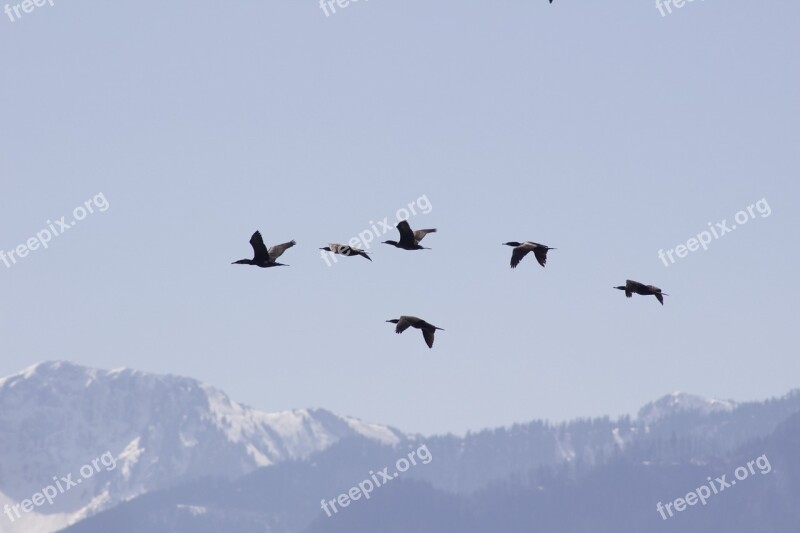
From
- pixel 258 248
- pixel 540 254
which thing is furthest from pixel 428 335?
pixel 258 248

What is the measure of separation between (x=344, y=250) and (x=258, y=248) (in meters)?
3.77

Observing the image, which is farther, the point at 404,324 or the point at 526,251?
the point at 526,251

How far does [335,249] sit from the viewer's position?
197 feet

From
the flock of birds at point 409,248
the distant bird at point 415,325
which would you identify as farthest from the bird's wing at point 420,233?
the distant bird at point 415,325

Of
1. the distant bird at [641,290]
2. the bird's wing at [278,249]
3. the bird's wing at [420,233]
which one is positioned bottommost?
the distant bird at [641,290]

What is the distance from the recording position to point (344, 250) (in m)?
59.3

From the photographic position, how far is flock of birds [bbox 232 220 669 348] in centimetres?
5944

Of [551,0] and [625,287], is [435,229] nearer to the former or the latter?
[625,287]

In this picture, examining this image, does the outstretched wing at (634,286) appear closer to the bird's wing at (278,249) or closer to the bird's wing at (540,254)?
the bird's wing at (540,254)

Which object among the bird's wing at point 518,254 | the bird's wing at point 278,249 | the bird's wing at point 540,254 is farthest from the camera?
the bird's wing at point 518,254

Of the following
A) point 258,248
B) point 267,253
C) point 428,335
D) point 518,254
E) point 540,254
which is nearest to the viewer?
point 428,335

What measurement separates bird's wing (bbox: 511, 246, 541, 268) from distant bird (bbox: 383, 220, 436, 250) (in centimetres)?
358

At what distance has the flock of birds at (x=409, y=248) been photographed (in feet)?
195

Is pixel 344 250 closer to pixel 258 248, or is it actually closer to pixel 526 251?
pixel 258 248
